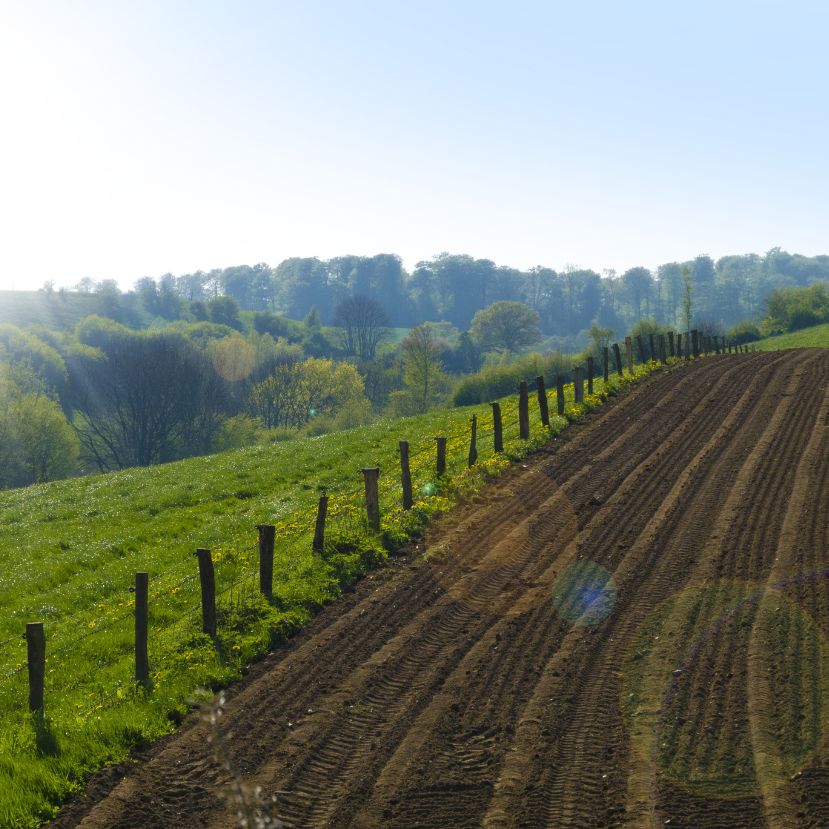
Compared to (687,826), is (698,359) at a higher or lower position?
higher

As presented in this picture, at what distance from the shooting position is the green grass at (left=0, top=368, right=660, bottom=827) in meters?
10.8

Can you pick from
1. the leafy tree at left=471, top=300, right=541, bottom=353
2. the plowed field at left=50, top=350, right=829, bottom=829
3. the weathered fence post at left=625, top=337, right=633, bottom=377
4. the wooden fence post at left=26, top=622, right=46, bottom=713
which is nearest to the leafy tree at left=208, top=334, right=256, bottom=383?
the leafy tree at left=471, top=300, right=541, bottom=353

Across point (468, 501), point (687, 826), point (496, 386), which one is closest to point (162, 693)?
point (687, 826)

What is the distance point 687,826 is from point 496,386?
7028 centimetres

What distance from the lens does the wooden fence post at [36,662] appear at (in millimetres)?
11430

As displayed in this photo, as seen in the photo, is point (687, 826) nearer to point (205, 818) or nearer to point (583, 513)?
point (205, 818)

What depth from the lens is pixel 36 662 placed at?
11.6 meters

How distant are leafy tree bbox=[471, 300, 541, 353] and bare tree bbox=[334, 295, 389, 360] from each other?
90.0 ft

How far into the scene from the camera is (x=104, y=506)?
2883 cm

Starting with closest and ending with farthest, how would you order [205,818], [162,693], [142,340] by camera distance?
[205,818]
[162,693]
[142,340]

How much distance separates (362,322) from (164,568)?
150 metres

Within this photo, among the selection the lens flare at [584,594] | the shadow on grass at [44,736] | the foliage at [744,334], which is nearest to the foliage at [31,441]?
the shadow on grass at [44,736]

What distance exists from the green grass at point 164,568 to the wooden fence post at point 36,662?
25 centimetres

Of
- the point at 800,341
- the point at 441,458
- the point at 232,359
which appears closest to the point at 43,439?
the point at 232,359
